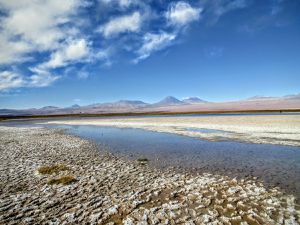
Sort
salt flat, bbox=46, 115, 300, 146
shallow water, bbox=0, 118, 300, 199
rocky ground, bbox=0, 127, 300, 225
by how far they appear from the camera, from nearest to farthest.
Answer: rocky ground, bbox=0, 127, 300, 225, shallow water, bbox=0, 118, 300, 199, salt flat, bbox=46, 115, 300, 146

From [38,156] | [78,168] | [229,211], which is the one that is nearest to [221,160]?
[229,211]

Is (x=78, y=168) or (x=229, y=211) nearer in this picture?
(x=229, y=211)

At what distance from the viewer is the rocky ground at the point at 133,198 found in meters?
6.73

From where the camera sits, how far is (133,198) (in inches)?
325

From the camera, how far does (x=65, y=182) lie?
10023mm

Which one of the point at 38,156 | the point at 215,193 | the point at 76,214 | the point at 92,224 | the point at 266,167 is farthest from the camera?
the point at 38,156

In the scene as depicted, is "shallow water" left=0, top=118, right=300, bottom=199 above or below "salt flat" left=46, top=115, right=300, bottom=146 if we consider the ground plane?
below

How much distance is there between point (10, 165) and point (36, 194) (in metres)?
6.46

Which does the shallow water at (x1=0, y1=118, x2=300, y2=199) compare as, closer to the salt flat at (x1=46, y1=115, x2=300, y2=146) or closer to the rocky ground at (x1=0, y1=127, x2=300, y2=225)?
the rocky ground at (x1=0, y1=127, x2=300, y2=225)

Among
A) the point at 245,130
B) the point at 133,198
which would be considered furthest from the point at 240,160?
the point at 245,130

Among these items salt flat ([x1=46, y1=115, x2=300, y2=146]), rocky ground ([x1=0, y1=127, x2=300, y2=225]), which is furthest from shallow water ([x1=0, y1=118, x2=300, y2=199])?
salt flat ([x1=46, y1=115, x2=300, y2=146])

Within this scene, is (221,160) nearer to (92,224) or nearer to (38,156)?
(92,224)

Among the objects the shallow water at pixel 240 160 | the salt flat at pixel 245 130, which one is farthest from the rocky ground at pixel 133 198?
the salt flat at pixel 245 130

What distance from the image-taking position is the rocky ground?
6730mm
